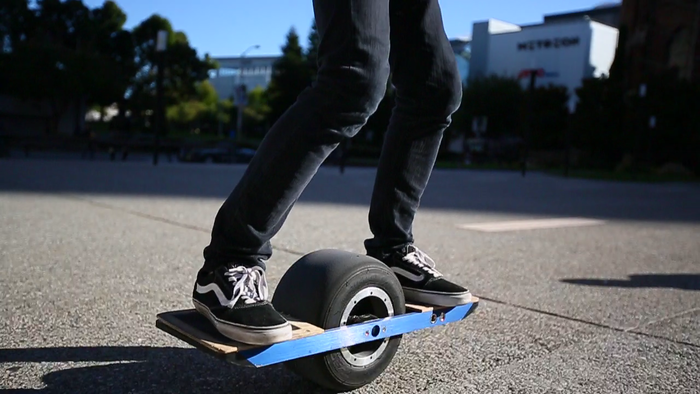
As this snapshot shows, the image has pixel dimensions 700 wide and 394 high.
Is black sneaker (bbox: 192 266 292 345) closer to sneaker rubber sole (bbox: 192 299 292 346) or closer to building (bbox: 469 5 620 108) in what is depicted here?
sneaker rubber sole (bbox: 192 299 292 346)

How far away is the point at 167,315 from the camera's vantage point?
173 cm

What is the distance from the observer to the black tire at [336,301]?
1.71 m

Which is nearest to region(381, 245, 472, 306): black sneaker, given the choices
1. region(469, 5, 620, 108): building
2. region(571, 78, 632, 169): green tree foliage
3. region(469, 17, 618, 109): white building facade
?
region(571, 78, 632, 169): green tree foliage

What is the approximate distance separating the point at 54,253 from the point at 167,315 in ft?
7.89

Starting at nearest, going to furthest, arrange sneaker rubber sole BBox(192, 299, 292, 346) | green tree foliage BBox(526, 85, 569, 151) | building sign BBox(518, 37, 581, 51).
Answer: sneaker rubber sole BBox(192, 299, 292, 346), green tree foliage BBox(526, 85, 569, 151), building sign BBox(518, 37, 581, 51)

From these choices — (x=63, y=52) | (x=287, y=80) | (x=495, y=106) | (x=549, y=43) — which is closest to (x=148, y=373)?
(x=63, y=52)

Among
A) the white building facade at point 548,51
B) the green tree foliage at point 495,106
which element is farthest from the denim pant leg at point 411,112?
the white building facade at point 548,51

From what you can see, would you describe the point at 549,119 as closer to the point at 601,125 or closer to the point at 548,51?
the point at 601,125

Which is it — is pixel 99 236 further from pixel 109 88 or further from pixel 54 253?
pixel 109 88

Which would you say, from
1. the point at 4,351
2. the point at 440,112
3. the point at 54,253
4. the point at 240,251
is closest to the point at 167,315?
the point at 240,251

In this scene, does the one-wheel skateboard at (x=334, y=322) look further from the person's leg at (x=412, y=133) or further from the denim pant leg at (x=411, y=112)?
the denim pant leg at (x=411, y=112)

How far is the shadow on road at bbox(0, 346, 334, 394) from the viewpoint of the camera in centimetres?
178

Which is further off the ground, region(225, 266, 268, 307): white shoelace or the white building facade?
the white building facade

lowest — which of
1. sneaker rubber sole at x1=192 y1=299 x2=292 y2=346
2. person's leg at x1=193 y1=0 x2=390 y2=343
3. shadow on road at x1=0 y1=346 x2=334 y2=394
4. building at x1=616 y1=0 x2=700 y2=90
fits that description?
shadow on road at x1=0 y1=346 x2=334 y2=394
